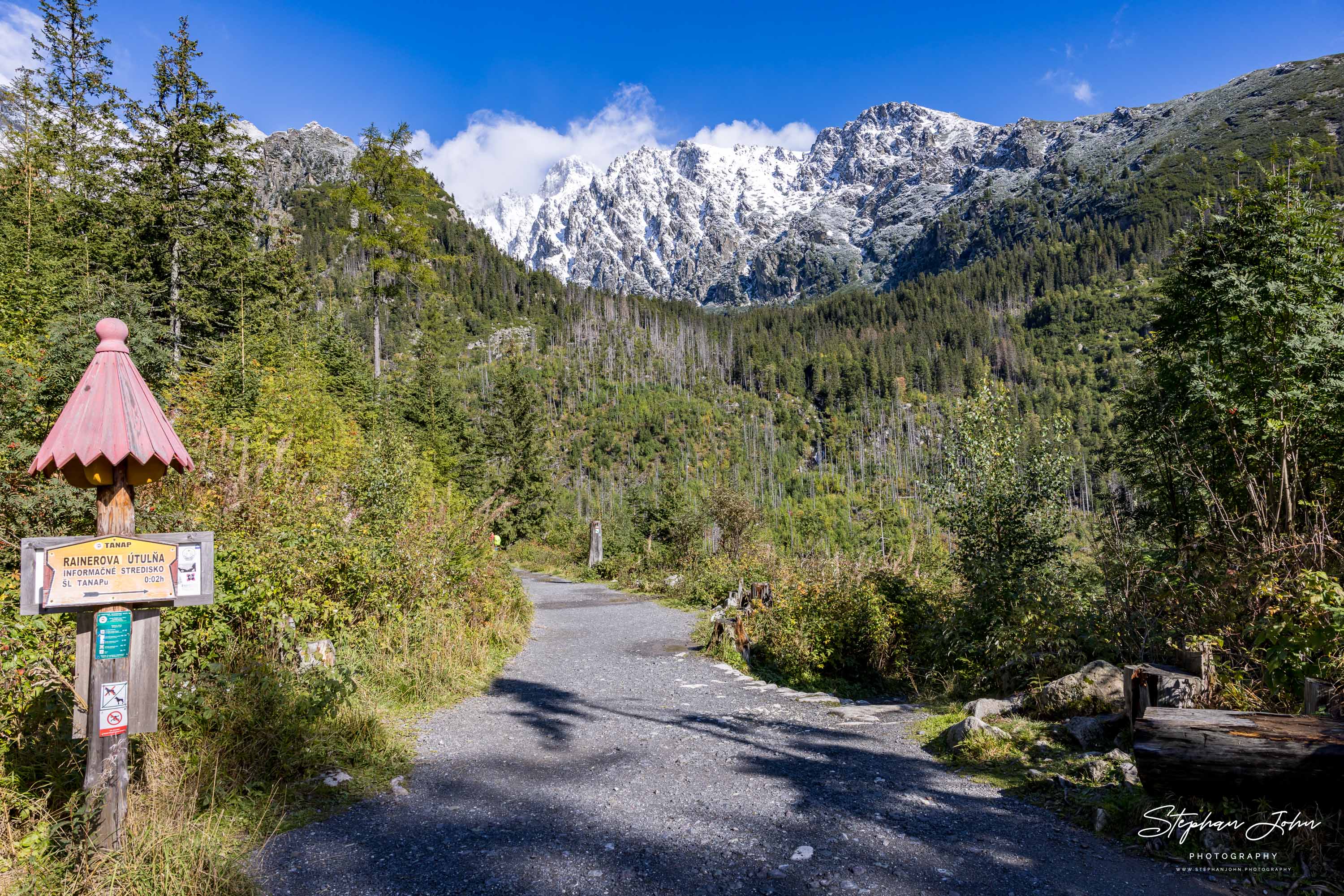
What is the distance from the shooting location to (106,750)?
132 inches

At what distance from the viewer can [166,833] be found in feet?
11.1

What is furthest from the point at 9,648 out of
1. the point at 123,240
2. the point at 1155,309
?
the point at 123,240

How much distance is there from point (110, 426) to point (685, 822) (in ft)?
13.9

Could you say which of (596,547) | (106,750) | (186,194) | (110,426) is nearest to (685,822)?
(106,750)

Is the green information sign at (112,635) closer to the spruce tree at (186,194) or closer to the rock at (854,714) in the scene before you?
the rock at (854,714)

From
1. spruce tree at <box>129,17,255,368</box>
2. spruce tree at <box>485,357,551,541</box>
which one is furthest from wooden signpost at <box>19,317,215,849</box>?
spruce tree at <box>485,357,551,541</box>

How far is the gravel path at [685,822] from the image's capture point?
3.57 metres

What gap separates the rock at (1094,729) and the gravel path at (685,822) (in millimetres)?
1253

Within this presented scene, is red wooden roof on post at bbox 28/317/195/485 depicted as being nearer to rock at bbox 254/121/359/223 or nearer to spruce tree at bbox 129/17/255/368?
spruce tree at bbox 129/17/255/368

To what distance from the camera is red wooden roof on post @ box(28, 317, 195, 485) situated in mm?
3332

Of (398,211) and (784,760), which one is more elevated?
(398,211)

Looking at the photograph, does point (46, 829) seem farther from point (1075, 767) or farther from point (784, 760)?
point (1075, 767)

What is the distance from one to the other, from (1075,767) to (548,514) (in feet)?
102

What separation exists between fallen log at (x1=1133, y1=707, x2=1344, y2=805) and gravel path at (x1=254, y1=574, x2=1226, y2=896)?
64 centimetres
